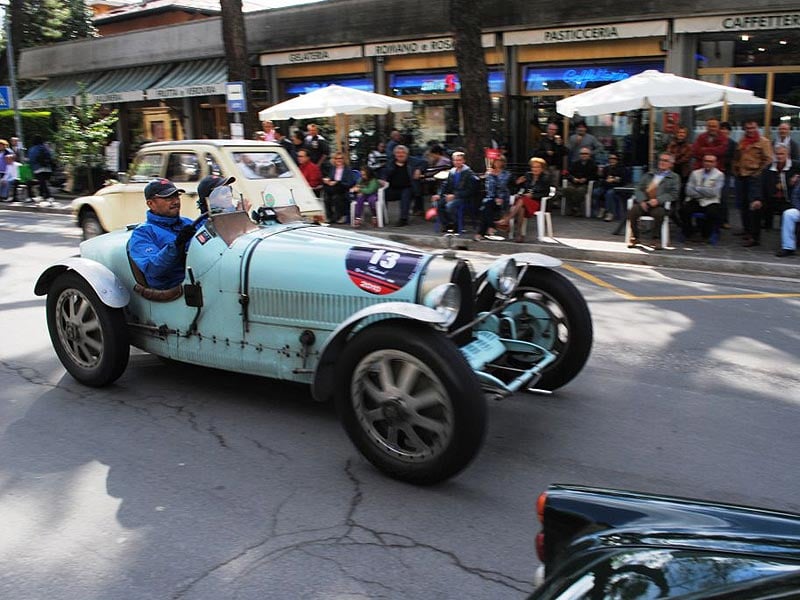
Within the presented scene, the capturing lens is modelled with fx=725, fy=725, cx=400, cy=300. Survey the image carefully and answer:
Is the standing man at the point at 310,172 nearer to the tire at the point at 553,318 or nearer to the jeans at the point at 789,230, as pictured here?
the jeans at the point at 789,230

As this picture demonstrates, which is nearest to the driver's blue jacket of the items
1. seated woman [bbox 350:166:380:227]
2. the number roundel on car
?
the number roundel on car

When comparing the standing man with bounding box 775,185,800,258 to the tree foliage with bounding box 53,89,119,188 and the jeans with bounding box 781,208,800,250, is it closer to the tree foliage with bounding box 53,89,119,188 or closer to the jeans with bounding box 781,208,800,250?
the jeans with bounding box 781,208,800,250

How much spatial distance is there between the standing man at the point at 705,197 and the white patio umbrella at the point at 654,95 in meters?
0.99

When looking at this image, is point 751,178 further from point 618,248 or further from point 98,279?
point 98,279

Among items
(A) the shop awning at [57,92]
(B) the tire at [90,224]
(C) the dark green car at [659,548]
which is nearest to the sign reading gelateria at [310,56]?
(A) the shop awning at [57,92]

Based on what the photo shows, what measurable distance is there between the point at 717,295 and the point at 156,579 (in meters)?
7.20

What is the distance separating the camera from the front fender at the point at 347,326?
3760mm

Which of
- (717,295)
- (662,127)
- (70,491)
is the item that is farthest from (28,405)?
(662,127)

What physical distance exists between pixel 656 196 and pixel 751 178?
1555 mm

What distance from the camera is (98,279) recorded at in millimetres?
5203

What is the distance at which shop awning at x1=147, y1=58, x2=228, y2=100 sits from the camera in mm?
21703

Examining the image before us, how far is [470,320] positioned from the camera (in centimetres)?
456

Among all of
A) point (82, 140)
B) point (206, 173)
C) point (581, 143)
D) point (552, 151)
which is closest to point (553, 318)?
point (206, 173)

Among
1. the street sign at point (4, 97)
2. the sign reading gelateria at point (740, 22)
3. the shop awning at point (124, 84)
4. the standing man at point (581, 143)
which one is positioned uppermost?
the shop awning at point (124, 84)
